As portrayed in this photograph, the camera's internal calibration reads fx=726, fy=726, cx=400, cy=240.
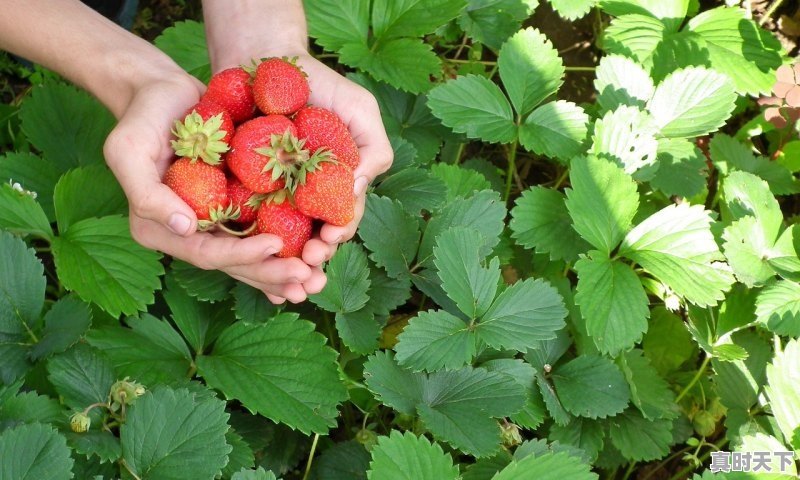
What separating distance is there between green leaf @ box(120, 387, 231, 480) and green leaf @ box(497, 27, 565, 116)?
0.98 metres

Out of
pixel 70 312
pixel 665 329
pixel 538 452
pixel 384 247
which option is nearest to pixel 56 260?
pixel 70 312

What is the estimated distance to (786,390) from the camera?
143 cm

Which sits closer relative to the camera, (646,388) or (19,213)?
(19,213)

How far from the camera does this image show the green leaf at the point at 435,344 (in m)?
1.29

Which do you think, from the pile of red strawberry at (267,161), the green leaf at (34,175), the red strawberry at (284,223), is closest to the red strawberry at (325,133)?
the pile of red strawberry at (267,161)

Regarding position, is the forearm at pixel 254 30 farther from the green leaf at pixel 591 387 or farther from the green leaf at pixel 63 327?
the green leaf at pixel 591 387

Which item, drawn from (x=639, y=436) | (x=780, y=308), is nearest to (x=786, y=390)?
(x=780, y=308)

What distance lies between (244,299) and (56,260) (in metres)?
0.36

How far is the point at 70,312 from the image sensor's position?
1.30 meters

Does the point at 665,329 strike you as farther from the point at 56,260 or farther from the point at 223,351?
the point at 56,260

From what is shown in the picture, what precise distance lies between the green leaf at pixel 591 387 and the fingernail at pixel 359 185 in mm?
582

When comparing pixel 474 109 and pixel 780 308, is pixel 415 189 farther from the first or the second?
pixel 780 308

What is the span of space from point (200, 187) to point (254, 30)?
489 mm

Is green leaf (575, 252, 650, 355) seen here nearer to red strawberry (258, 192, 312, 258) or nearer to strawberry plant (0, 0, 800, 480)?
strawberry plant (0, 0, 800, 480)
